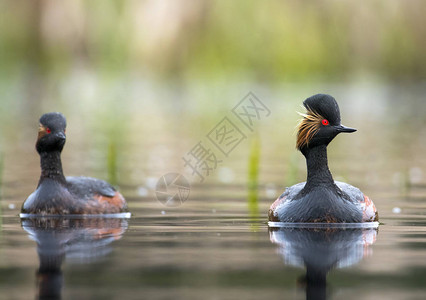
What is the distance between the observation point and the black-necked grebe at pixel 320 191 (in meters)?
10.6

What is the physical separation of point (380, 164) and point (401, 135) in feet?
28.2

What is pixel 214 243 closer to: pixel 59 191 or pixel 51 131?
pixel 59 191

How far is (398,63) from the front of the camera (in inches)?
2010

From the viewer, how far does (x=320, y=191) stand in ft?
34.9

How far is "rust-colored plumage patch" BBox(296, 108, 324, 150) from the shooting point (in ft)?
35.7

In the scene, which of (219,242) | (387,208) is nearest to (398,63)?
(387,208)

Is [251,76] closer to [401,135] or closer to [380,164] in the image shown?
[401,135]

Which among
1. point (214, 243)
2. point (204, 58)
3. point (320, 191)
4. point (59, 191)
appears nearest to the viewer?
point (214, 243)

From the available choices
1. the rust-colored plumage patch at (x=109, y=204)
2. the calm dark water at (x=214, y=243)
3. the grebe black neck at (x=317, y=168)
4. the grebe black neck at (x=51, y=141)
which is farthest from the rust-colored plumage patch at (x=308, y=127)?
the grebe black neck at (x=51, y=141)

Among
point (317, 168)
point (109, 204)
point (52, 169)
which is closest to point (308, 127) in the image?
point (317, 168)

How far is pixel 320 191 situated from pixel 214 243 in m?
1.84

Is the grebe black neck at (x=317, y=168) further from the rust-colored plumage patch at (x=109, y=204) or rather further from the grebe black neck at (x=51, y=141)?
the grebe black neck at (x=51, y=141)

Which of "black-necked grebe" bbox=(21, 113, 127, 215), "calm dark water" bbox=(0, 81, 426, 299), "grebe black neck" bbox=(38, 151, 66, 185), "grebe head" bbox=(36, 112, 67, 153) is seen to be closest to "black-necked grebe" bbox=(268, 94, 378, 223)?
"calm dark water" bbox=(0, 81, 426, 299)

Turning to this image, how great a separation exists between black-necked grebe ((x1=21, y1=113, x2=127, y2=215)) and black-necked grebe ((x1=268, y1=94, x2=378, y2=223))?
7.62 feet
